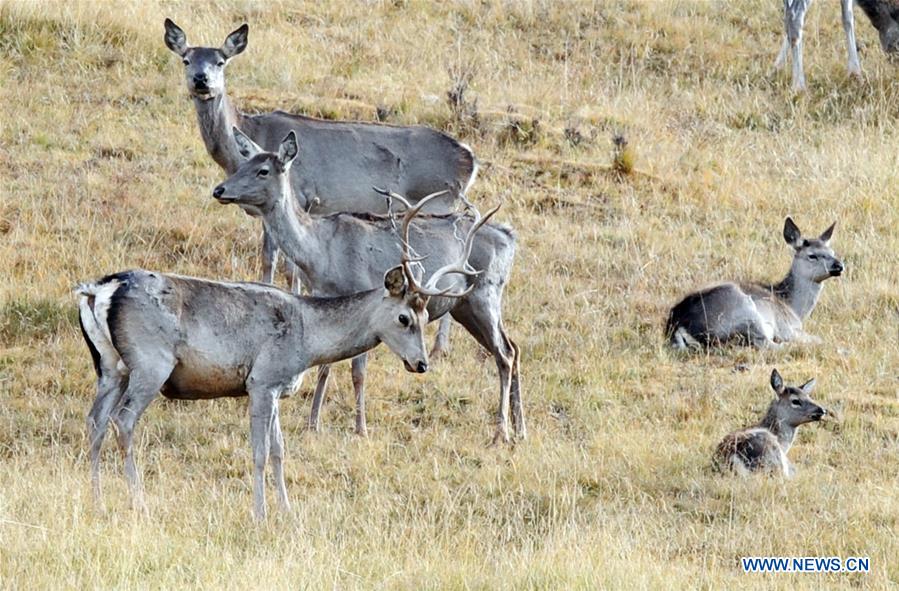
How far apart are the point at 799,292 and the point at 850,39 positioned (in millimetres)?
7856

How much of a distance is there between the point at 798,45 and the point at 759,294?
7684mm

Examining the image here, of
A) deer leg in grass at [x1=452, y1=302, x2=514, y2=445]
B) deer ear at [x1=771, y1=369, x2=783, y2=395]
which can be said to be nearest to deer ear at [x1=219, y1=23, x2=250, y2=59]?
deer leg in grass at [x1=452, y1=302, x2=514, y2=445]

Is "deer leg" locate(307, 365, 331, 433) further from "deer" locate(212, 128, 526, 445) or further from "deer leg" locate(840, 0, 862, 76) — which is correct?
"deer leg" locate(840, 0, 862, 76)

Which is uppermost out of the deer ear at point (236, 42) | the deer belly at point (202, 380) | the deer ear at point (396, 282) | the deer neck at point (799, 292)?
the deer ear at point (236, 42)

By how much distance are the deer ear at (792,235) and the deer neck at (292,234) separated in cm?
511

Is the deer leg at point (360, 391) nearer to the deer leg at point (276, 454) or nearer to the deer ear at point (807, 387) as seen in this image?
the deer leg at point (276, 454)

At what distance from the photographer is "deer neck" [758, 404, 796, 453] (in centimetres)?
1157

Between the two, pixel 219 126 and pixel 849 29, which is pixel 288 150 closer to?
pixel 219 126

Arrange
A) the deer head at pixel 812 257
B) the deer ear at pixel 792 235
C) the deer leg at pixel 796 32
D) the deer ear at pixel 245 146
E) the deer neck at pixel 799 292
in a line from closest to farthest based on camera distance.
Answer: the deer ear at pixel 245 146 → the deer neck at pixel 799 292 → the deer head at pixel 812 257 → the deer ear at pixel 792 235 → the deer leg at pixel 796 32

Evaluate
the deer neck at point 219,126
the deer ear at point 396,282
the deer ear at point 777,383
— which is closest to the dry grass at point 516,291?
the deer ear at point 777,383

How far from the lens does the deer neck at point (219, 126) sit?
14.0m

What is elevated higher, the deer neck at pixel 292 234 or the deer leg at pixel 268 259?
the deer neck at pixel 292 234

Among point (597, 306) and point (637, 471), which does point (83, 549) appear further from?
point (597, 306)

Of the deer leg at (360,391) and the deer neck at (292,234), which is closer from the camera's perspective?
the deer neck at (292,234)
